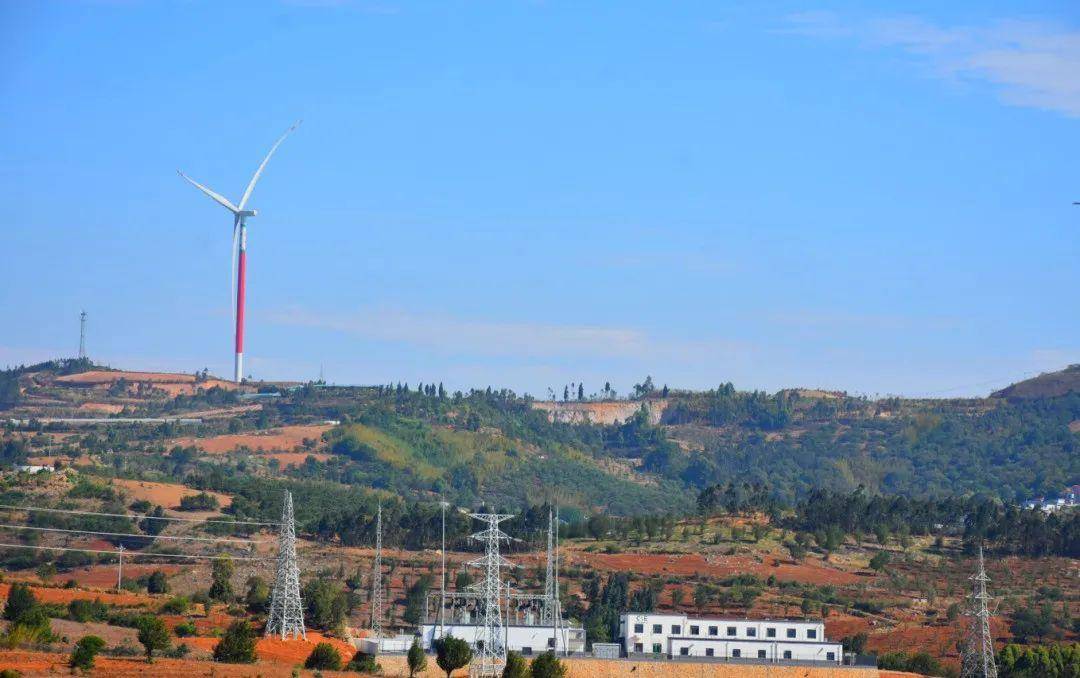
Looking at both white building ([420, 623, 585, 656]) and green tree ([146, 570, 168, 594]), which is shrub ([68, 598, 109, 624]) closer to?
white building ([420, 623, 585, 656])

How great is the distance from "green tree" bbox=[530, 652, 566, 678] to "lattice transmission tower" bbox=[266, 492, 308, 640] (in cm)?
1804

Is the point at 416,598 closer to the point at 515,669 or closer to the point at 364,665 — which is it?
the point at 364,665

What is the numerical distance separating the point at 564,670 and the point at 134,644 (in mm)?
22543

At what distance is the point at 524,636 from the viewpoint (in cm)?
11138

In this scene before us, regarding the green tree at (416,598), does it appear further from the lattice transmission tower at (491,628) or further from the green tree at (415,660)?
the green tree at (415,660)

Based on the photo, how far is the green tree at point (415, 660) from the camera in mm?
96625

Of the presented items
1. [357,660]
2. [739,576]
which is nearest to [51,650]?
[357,660]

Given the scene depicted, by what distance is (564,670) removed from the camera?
95.6 meters

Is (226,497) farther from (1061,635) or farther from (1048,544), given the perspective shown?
(1061,635)

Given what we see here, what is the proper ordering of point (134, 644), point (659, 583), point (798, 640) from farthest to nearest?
point (659, 583), point (798, 640), point (134, 644)

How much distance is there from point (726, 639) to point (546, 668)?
24213 millimetres

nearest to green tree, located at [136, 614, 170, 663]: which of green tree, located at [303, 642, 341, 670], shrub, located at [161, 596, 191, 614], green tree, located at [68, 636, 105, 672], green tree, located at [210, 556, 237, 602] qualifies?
green tree, located at [68, 636, 105, 672]

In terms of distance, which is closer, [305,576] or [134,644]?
[134,644]

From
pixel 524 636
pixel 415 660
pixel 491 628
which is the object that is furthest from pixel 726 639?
pixel 415 660
